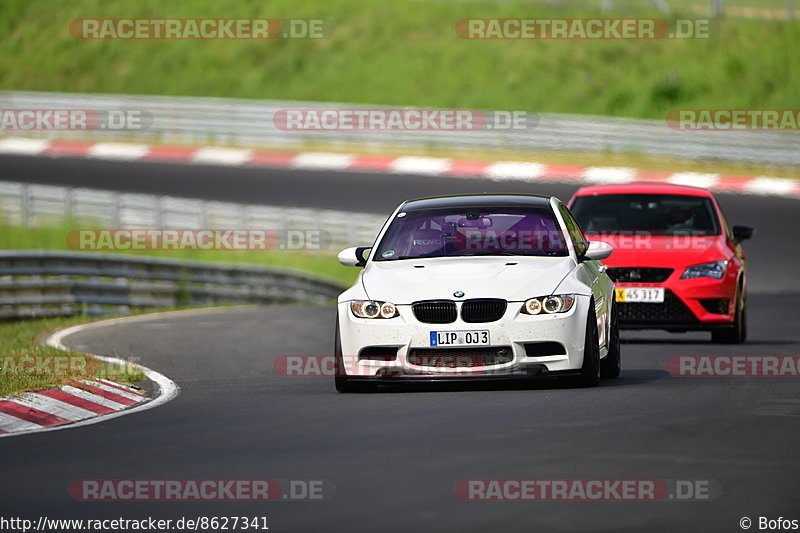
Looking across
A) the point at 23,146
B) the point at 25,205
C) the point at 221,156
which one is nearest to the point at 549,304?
the point at 25,205

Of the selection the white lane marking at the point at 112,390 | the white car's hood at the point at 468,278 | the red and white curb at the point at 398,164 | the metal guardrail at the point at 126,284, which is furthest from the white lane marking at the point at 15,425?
the red and white curb at the point at 398,164

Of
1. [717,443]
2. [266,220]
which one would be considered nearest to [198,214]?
[266,220]

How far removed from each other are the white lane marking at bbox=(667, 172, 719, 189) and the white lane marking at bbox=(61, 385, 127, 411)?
25.0 meters

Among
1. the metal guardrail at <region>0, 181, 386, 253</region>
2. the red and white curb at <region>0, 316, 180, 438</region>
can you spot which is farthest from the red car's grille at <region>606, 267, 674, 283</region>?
the metal guardrail at <region>0, 181, 386, 253</region>

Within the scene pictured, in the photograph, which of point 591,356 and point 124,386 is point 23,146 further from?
point 591,356

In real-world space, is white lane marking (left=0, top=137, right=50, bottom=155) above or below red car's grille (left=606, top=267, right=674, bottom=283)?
above

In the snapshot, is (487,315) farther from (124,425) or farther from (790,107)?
(790,107)

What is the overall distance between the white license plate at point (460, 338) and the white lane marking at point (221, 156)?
3096 centimetres

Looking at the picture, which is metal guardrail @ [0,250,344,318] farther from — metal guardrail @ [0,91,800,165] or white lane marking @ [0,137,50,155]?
white lane marking @ [0,137,50,155]

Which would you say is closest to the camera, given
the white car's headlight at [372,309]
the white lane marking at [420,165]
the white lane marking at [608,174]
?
the white car's headlight at [372,309]

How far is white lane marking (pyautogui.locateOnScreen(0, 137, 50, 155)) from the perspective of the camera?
144 feet

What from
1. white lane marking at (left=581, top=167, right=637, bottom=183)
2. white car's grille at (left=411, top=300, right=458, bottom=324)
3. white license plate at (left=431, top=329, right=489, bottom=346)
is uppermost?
white lane marking at (left=581, top=167, right=637, bottom=183)

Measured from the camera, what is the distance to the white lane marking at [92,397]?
38.4 feet

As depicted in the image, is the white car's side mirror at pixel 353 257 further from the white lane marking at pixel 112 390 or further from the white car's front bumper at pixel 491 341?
the white lane marking at pixel 112 390
